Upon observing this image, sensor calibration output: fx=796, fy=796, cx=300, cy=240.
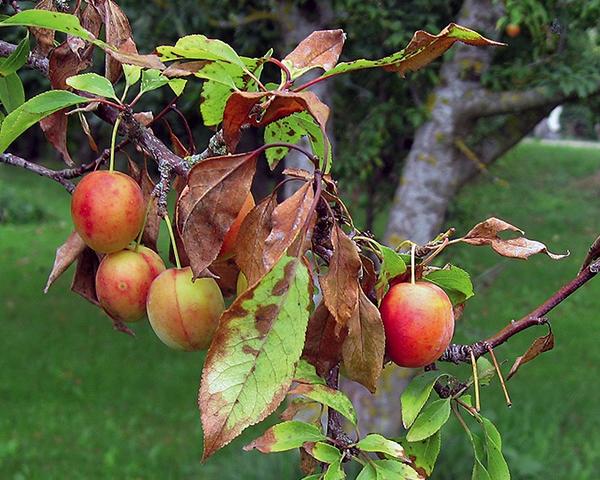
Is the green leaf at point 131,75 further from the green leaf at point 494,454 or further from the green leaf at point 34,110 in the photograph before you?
the green leaf at point 494,454

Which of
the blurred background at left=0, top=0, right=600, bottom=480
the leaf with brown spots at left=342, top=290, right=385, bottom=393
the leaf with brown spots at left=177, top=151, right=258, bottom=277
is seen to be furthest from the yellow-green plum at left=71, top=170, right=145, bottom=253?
the blurred background at left=0, top=0, right=600, bottom=480

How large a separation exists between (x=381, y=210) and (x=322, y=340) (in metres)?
3.11

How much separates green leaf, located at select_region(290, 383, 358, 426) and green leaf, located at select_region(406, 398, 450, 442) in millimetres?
76

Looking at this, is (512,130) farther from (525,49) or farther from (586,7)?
(586,7)

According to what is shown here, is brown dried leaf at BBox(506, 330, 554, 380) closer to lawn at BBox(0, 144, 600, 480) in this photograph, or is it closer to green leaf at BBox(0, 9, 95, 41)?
green leaf at BBox(0, 9, 95, 41)

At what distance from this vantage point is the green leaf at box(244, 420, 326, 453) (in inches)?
25.4

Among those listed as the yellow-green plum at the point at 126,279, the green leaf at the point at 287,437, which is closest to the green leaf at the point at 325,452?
the green leaf at the point at 287,437

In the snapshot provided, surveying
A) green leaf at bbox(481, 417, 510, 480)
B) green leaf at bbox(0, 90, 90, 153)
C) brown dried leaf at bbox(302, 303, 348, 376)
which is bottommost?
green leaf at bbox(481, 417, 510, 480)

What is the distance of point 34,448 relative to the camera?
11.7 ft

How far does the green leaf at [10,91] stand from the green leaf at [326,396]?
1.59 ft

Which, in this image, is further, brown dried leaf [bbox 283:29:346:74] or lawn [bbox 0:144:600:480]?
lawn [bbox 0:144:600:480]

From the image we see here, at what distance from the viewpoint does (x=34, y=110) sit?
66 centimetres

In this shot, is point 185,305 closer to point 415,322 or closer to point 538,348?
point 415,322

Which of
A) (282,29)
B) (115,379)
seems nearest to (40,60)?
(282,29)
